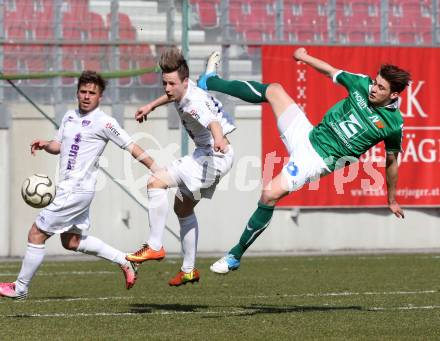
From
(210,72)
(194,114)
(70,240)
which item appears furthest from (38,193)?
(210,72)

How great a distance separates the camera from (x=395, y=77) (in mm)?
9273

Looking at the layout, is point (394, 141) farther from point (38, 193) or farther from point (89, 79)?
point (38, 193)

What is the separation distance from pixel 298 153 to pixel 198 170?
0.94 meters

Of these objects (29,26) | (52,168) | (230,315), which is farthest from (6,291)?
(29,26)

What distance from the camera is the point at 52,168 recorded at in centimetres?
1841

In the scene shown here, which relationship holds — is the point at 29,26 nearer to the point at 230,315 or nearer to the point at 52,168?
the point at 52,168

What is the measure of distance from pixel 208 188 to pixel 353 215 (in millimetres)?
9835

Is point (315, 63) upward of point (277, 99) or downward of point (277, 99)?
upward

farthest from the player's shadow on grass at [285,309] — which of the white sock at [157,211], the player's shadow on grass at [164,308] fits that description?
the white sock at [157,211]

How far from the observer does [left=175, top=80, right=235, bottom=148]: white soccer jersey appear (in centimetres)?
945

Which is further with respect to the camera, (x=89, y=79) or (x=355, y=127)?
(x=355, y=127)

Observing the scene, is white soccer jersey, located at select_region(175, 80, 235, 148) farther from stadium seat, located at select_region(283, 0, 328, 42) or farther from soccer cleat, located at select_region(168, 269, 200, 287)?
stadium seat, located at select_region(283, 0, 328, 42)

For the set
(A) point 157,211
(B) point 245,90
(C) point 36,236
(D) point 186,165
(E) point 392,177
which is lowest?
(C) point 36,236

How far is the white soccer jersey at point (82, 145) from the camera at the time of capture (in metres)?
9.52
